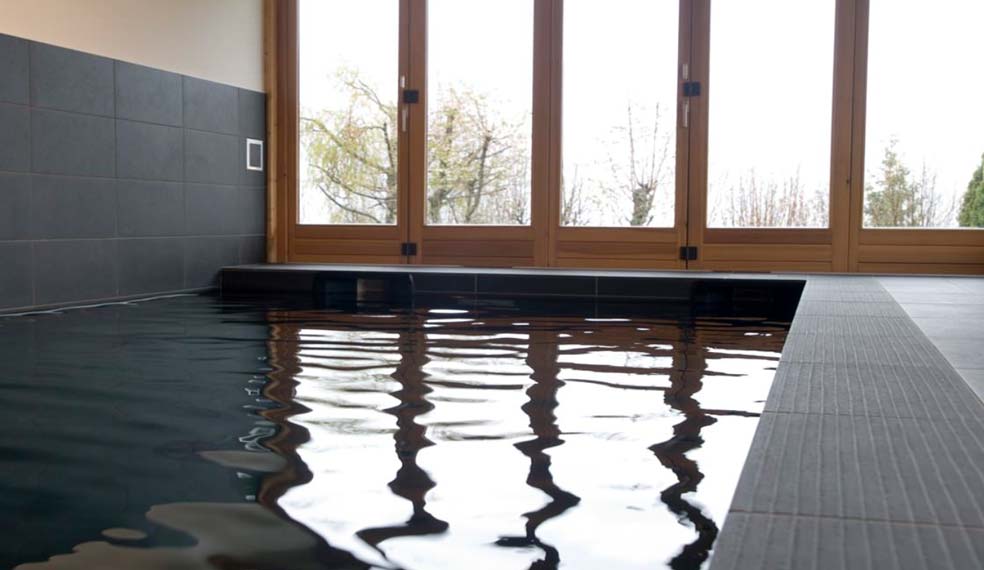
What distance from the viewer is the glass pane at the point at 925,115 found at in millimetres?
6258

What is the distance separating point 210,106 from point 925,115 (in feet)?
14.8

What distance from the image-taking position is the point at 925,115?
632cm

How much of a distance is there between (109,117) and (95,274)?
0.89 meters

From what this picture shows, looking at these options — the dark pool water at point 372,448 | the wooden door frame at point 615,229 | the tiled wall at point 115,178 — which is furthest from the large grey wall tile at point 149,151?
the wooden door frame at point 615,229

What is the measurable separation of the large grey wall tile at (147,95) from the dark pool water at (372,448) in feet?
7.29

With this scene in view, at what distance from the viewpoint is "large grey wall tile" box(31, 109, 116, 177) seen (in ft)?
17.5

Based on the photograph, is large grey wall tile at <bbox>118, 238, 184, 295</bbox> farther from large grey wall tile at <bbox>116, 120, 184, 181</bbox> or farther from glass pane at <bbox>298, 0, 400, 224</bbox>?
glass pane at <bbox>298, 0, 400, 224</bbox>

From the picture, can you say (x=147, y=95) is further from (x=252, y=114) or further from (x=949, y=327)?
(x=949, y=327)

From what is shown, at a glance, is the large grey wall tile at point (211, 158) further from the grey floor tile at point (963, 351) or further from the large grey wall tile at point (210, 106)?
the grey floor tile at point (963, 351)

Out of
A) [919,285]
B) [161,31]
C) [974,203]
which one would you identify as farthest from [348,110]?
[974,203]

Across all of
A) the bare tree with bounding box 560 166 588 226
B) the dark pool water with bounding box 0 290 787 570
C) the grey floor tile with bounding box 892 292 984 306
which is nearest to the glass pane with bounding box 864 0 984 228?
the grey floor tile with bounding box 892 292 984 306

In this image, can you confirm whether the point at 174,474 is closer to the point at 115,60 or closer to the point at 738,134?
the point at 115,60

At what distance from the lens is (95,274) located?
5.78 m

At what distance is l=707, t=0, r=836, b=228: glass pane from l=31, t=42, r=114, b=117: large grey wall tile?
12.1ft
